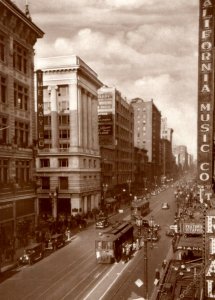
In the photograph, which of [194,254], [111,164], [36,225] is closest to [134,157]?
[111,164]

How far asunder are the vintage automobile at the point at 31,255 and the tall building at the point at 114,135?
182 feet

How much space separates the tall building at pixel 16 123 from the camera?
141 feet

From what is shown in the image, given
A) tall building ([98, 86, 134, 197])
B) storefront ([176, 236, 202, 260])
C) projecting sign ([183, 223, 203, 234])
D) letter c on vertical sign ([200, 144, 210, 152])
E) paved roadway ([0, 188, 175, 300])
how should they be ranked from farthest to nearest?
tall building ([98, 86, 134, 197]) < projecting sign ([183, 223, 203, 234]) < storefront ([176, 236, 202, 260]) < paved roadway ([0, 188, 175, 300]) < letter c on vertical sign ([200, 144, 210, 152])

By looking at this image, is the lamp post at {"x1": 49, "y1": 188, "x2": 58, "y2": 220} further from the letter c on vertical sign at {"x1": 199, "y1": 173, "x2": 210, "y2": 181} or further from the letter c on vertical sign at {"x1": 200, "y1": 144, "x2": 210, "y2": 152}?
the letter c on vertical sign at {"x1": 200, "y1": 144, "x2": 210, "y2": 152}

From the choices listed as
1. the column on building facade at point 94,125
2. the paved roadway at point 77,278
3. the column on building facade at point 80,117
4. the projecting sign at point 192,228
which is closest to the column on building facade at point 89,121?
the column on building facade at point 94,125

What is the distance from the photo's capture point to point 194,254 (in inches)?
1326

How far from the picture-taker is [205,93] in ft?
79.7

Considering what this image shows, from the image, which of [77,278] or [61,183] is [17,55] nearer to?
[77,278]

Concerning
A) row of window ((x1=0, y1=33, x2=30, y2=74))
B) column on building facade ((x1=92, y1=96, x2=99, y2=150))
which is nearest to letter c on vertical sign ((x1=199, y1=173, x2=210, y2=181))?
row of window ((x1=0, y1=33, x2=30, y2=74))

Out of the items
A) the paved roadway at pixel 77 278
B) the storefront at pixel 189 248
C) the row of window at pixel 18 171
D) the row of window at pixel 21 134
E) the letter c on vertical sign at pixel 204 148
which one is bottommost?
the paved roadway at pixel 77 278

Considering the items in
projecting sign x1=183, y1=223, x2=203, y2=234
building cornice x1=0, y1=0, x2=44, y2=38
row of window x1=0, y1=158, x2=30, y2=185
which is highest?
building cornice x1=0, y1=0, x2=44, y2=38

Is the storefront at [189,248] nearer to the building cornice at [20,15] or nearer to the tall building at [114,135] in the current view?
the building cornice at [20,15]

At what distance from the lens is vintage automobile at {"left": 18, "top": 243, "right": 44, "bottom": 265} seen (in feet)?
117

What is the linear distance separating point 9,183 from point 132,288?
20.9 meters
